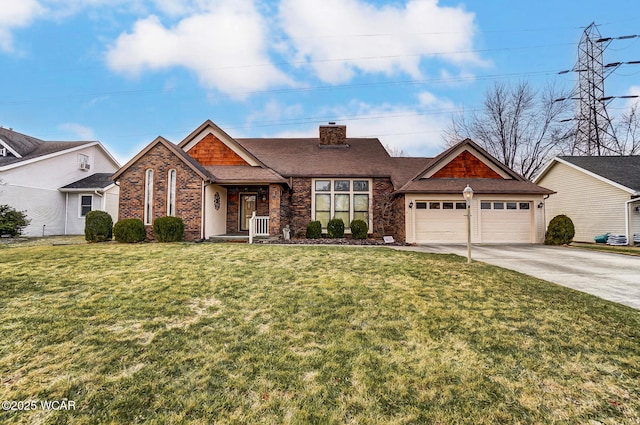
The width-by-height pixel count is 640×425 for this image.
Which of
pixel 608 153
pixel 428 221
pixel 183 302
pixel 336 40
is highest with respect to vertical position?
pixel 336 40

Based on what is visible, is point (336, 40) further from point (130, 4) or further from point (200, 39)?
point (130, 4)

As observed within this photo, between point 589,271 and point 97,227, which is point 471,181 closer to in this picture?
point 589,271

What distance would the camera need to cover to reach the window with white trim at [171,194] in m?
12.7

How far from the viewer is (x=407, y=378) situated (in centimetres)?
301

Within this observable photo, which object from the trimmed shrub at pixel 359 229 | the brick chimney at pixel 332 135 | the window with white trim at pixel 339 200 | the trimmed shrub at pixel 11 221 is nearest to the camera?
the trimmed shrub at pixel 359 229

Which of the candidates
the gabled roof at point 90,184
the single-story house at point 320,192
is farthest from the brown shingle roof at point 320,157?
the gabled roof at point 90,184

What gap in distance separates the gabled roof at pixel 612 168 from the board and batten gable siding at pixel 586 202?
31cm

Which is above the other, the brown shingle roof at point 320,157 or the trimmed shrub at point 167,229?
the brown shingle roof at point 320,157

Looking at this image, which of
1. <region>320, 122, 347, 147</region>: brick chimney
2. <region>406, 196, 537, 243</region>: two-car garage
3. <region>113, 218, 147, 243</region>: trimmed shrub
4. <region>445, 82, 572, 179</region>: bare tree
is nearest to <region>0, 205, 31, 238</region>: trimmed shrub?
<region>113, 218, 147, 243</region>: trimmed shrub

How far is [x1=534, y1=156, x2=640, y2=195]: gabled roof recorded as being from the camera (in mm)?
15195

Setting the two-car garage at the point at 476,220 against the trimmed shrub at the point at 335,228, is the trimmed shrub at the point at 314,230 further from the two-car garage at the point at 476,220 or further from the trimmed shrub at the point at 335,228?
the two-car garage at the point at 476,220

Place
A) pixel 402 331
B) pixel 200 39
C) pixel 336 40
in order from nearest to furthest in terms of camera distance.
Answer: pixel 402 331 < pixel 200 39 < pixel 336 40

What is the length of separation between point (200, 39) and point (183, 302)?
601 inches

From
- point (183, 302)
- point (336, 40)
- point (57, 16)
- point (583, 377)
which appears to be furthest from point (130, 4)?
point (583, 377)
